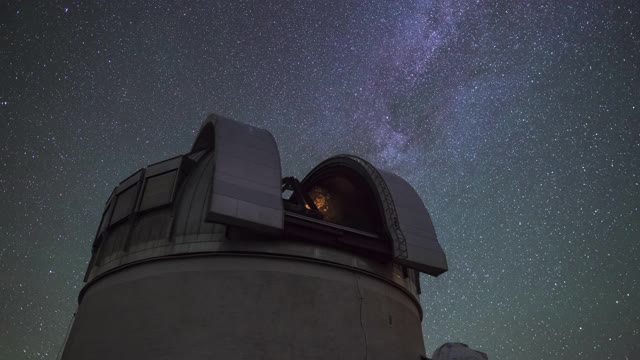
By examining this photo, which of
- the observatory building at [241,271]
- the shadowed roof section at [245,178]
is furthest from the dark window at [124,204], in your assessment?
the shadowed roof section at [245,178]

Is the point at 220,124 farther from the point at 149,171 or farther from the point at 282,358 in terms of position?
the point at 282,358

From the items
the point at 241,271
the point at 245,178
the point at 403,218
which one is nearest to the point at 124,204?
the point at 245,178

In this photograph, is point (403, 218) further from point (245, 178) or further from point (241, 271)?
point (241, 271)

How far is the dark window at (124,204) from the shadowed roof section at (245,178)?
10.4ft

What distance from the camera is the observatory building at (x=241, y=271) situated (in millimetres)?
9453

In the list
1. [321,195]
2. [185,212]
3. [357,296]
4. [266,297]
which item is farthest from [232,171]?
[321,195]

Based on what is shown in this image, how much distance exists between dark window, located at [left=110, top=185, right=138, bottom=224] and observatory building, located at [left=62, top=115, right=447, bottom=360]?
5cm

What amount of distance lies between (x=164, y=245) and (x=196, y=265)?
1.11m

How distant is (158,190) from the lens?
11836 mm

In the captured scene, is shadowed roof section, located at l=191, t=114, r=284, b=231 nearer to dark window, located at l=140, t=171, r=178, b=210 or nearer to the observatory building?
the observatory building

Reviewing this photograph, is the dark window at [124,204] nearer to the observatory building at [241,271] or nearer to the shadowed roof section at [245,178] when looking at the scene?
the observatory building at [241,271]

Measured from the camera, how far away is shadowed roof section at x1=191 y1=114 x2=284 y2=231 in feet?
31.3

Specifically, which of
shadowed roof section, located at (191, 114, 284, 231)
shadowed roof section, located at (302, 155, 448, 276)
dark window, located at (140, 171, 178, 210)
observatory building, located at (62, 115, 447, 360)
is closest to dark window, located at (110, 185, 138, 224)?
observatory building, located at (62, 115, 447, 360)

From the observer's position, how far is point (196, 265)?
10125 mm
